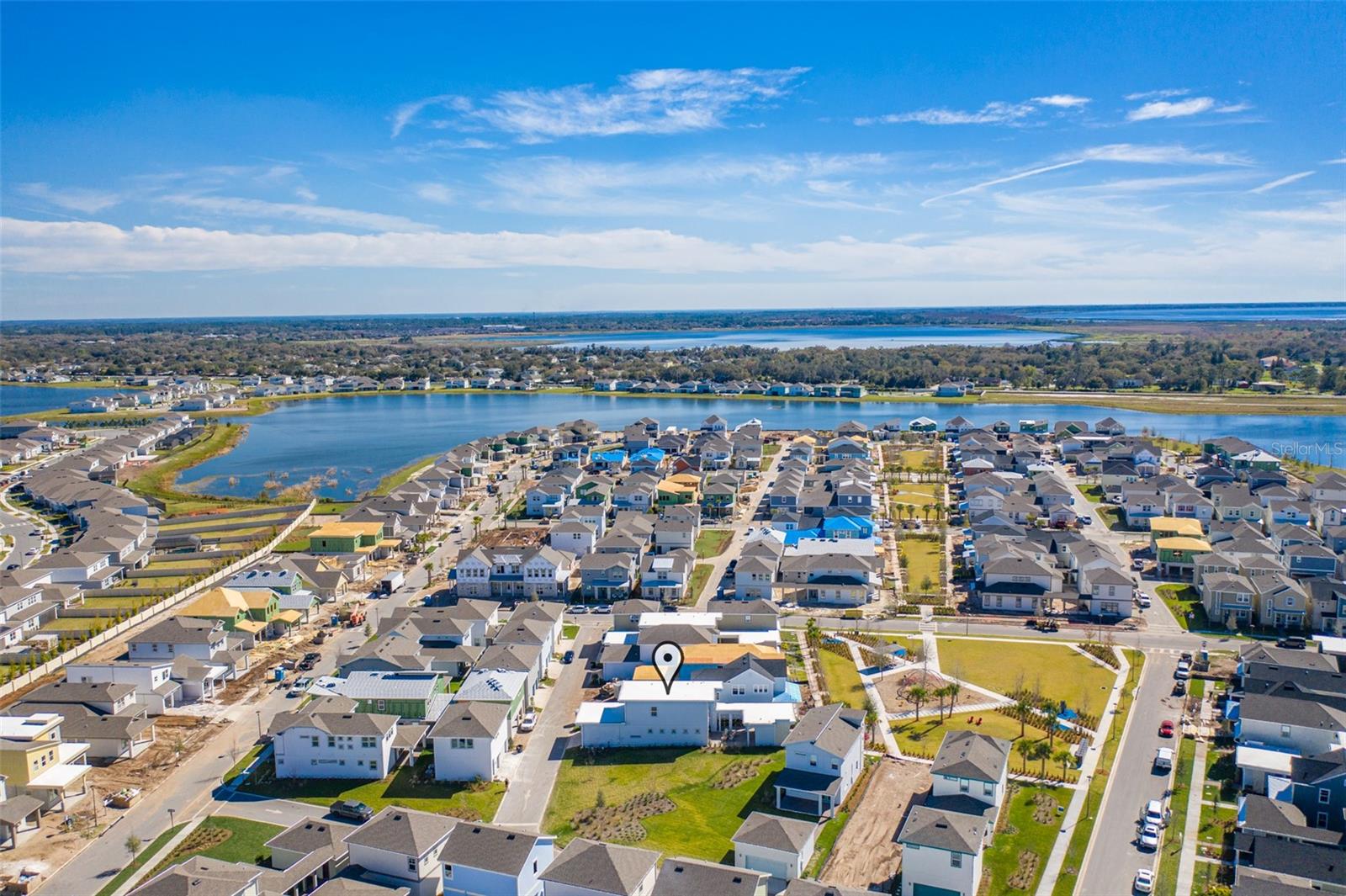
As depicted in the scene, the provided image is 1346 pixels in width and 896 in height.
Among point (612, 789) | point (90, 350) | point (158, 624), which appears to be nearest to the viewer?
point (612, 789)

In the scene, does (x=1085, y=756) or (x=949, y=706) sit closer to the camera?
(x=1085, y=756)

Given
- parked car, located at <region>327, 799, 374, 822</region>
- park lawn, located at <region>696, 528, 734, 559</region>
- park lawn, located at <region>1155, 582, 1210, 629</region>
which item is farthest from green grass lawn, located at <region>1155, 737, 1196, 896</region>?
park lawn, located at <region>696, 528, 734, 559</region>

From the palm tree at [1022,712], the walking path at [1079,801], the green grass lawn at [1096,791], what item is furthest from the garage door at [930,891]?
the palm tree at [1022,712]

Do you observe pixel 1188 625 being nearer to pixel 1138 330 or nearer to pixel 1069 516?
pixel 1069 516

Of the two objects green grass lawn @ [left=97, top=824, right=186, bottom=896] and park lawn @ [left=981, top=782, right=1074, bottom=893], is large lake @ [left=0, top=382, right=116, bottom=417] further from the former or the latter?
park lawn @ [left=981, top=782, right=1074, bottom=893]

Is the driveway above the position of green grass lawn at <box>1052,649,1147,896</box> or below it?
below

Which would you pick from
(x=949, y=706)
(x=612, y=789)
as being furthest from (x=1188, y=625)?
(x=612, y=789)
